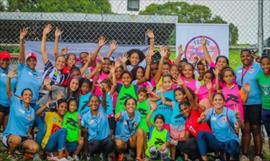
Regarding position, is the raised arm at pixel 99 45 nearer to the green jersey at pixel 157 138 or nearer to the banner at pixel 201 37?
the banner at pixel 201 37

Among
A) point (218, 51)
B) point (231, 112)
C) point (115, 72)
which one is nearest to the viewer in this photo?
point (231, 112)

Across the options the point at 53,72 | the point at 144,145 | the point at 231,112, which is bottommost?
the point at 144,145

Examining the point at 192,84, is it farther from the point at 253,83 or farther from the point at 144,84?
the point at 253,83

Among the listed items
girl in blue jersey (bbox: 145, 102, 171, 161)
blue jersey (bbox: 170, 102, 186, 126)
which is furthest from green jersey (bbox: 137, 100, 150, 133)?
blue jersey (bbox: 170, 102, 186, 126)

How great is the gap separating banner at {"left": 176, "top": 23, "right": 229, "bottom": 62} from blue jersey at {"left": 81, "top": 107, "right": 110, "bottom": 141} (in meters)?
2.11

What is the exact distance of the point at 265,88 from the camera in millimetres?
7141

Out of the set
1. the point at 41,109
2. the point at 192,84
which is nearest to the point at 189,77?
the point at 192,84

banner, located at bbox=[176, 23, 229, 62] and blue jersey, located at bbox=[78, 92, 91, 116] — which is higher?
banner, located at bbox=[176, 23, 229, 62]

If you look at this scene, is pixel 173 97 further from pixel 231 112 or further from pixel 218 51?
pixel 218 51

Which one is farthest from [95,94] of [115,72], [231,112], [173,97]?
[231,112]

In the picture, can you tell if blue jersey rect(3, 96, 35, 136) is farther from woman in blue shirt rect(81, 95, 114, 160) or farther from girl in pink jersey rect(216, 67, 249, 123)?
girl in pink jersey rect(216, 67, 249, 123)

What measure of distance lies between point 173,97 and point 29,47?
10.6 feet

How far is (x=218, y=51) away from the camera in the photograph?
838 centimetres

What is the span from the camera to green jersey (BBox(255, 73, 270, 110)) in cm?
712
